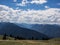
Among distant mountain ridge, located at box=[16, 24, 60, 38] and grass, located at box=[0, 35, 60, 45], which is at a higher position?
distant mountain ridge, located at box=[16, 24, 60, 38]

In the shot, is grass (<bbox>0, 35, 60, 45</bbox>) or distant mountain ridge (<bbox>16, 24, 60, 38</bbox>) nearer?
grass (<bbox>0, 35, 60, 45</bbox>)

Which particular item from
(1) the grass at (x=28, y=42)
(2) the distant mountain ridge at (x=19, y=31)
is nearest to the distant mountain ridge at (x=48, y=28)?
(2) the distant mountain ridge at (x=19, y=31)

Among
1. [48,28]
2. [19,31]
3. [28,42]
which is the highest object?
[48,28]

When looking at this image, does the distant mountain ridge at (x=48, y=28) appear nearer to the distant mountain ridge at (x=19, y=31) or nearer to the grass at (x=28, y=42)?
the distant mountain ridge at (x=19, y=31)

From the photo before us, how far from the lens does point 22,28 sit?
12625 mm

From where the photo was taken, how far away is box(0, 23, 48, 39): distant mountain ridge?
12633mm

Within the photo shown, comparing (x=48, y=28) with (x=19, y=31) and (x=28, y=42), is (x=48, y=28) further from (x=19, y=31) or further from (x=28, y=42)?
(x=19, y=31)

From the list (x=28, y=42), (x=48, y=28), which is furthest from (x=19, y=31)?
(x=48, y=28)

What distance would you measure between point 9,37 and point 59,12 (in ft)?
8.34

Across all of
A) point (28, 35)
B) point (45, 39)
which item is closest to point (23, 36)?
point (28, 35)

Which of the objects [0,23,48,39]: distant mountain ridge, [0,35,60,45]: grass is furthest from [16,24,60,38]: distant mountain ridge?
[0,35,60,45]: grass

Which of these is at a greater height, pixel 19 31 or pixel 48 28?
pixel 48 28

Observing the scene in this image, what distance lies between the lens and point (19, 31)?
12.7 m

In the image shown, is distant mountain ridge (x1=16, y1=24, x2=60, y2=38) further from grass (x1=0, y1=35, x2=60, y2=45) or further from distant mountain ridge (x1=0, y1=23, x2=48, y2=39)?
grass (x1=0, y1=35, x2=60, y2=45)
